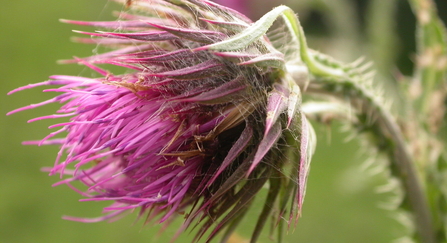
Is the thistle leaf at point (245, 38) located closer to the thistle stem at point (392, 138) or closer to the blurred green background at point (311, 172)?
the thistle stem at point (392, 138)

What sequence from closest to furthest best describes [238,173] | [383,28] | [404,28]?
1. [238,173]
2. [383,28]
3. [404,28]

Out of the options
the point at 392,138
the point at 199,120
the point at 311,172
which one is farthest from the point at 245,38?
the point at 311,172

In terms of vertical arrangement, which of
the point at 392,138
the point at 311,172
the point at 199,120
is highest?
the point at 392,138

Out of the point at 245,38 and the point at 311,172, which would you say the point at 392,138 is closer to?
the point at 245,38

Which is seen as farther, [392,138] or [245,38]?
[392,138]

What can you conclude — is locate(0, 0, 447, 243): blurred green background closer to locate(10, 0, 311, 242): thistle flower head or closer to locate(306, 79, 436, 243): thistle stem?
locate(306, 79, 436, 243): thistle stem

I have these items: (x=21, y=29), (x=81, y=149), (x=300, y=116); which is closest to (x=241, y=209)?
(x=300, y=116)

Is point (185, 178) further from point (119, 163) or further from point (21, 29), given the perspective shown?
point (21, 29)
